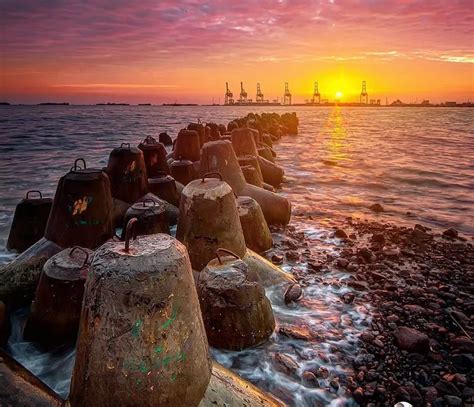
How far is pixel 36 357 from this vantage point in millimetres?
4051

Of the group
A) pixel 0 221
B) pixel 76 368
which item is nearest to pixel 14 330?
pixel 76 368

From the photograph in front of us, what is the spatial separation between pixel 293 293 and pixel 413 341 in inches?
63.9

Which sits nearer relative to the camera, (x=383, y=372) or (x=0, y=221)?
(x=383, y=372)

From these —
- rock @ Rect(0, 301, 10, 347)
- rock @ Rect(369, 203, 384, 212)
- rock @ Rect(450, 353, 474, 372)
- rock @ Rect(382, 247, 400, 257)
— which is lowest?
rock @ Rect(369, 203, 384, 212)

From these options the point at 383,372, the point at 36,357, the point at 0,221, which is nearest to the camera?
the point at 383,372

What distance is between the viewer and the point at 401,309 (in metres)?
4.88

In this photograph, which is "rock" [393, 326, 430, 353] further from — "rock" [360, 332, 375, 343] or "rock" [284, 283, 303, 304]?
"rock" [284, 283, 303, 304]

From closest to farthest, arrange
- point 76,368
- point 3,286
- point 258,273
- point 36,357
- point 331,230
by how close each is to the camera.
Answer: point 76,368, point 36,357, point 3,286, point 258,273, point 331,230

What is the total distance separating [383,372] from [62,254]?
3689 millimetres

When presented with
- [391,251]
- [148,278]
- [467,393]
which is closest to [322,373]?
[467,393]

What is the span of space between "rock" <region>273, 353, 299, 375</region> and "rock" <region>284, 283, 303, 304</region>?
1.15 m

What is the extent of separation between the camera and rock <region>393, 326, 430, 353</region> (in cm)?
399

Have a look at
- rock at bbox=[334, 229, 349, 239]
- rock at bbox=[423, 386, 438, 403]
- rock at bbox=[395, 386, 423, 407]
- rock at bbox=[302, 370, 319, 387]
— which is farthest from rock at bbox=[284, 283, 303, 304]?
rock at bbox=[334, 229, 349, 239]

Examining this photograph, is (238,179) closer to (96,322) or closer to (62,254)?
(62,254)
